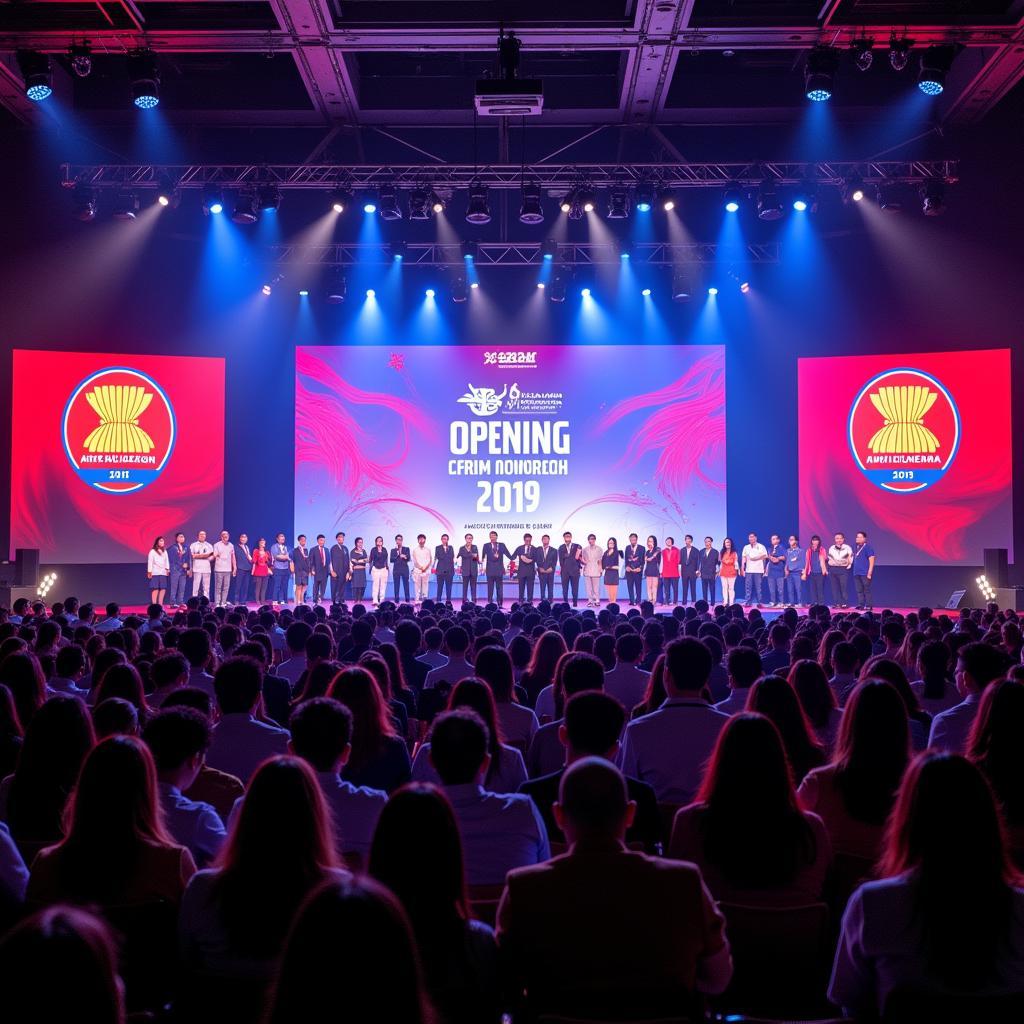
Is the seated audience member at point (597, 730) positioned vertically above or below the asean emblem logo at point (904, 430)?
below

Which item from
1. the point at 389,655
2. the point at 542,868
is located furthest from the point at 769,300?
the point at 542,868

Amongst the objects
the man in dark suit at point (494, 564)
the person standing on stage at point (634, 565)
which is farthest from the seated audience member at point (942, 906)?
the person standing on stage at point (634, 565)

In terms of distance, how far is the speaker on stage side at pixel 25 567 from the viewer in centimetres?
1731

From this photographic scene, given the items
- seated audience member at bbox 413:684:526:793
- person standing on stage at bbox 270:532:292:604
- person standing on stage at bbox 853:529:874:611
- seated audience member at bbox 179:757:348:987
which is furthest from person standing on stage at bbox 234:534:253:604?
seated audience member at bbox 179:757:348:987

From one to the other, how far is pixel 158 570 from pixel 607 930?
18.0 metres

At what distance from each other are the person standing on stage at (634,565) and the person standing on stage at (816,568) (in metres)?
3.25

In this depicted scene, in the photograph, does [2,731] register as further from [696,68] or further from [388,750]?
[696,68]

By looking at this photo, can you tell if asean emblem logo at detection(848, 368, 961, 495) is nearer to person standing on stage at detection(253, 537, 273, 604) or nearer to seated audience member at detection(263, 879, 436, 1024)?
person standing on stage at detection(253, 537, 273, 604)

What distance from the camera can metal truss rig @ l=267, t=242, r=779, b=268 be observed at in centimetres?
1997

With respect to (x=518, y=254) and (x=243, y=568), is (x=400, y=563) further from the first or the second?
(x=518, y=254)

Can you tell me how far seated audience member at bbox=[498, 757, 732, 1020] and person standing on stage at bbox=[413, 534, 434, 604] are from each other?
60.5 feet

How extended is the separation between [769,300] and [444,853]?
20505 millimetres

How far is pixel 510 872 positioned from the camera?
2236mm

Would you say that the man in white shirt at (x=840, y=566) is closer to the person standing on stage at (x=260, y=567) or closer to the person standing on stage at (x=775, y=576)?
the person standing on stage at (x=775, y=576)
